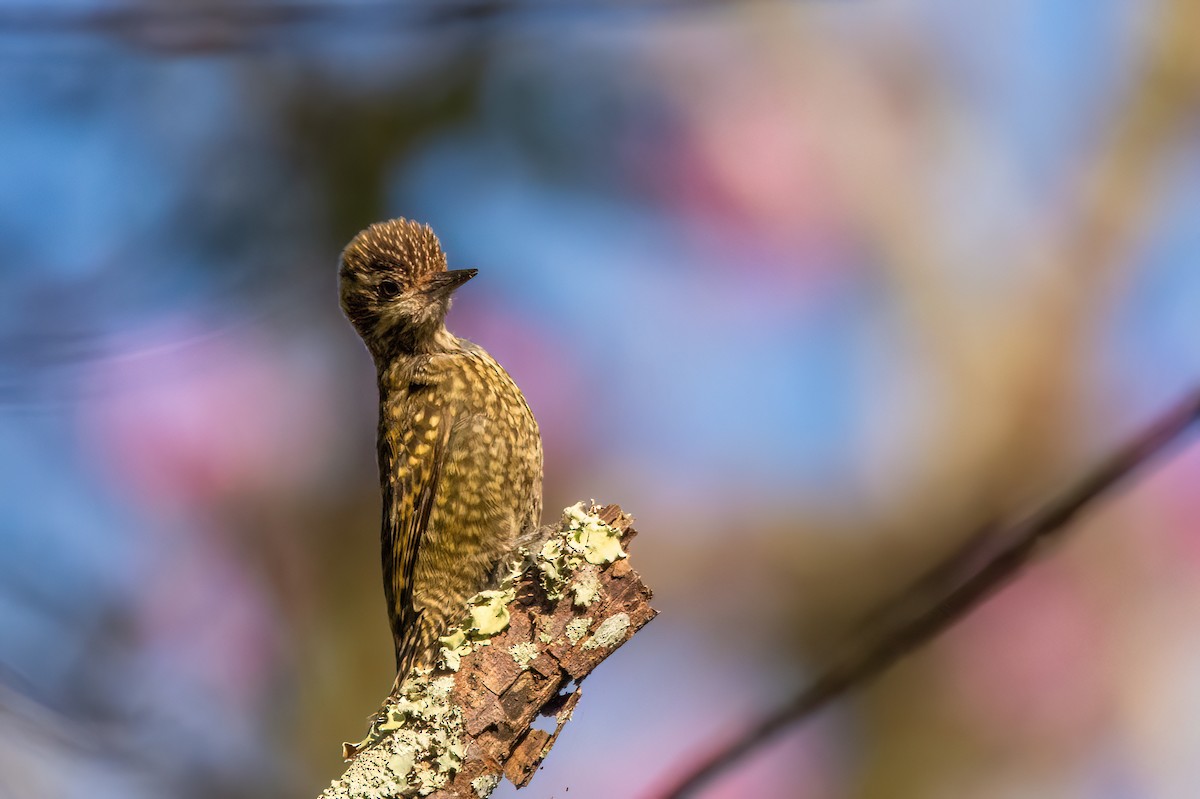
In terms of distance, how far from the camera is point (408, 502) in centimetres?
436

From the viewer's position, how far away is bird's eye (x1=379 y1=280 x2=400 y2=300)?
15.4ft

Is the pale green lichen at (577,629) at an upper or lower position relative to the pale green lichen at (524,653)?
lower

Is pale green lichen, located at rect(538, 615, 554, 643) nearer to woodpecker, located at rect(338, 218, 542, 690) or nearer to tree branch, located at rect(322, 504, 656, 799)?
tree branch, located at rect(322, 504, 656, 799)

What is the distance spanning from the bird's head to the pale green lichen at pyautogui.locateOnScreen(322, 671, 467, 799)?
2.30 m

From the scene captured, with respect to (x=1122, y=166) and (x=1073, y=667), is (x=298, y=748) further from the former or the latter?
(x=1122, y=166)

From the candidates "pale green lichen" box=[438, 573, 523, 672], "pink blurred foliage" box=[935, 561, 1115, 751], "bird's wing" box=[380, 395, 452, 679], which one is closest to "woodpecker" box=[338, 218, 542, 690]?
"bird's wing" box=[380, 395, 452, 679]

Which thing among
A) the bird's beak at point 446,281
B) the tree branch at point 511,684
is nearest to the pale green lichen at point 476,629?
the tree branch at point 511,684

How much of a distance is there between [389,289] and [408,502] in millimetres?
887

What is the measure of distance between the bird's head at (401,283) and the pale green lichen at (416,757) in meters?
2.30

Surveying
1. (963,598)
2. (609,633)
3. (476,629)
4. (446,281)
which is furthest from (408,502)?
(963,598)

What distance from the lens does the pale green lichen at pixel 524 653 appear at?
8.37 ft

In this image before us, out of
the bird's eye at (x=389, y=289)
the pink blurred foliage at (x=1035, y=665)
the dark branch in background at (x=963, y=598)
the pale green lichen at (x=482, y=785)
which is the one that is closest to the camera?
the dark branch in background at (x=963, y=598)

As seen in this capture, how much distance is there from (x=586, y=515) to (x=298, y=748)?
3.10 m

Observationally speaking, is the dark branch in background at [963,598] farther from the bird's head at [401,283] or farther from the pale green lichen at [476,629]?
the bird's head at [401,283]
